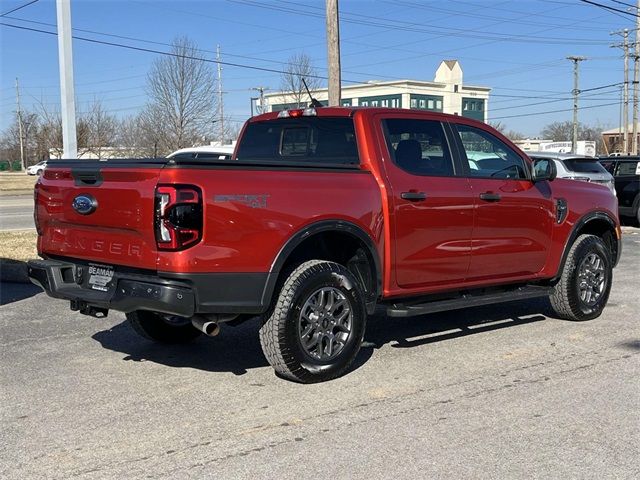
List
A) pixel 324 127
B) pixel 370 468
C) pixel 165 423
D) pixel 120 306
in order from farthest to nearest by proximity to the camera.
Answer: pixel 324 127
pixel 120 306
pixel 165 423
pixel 370 468

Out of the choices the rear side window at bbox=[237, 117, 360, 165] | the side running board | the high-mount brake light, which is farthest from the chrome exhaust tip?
the high-mount brake light

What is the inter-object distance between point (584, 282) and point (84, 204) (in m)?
4.95

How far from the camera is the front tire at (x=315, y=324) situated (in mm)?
4875

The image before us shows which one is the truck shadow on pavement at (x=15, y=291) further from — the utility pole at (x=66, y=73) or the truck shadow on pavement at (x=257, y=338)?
the utility pole at (x=66, y=73)

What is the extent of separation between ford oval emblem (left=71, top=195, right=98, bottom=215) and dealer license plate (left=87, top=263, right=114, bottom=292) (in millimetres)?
373

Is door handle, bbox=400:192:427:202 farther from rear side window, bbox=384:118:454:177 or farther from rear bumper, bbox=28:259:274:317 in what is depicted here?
rear bumper, bbox=28:259:274:317

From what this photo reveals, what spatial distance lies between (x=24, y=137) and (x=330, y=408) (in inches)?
3362

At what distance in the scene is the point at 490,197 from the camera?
6191mm

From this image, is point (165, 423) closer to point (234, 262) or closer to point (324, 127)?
point (234, 262)

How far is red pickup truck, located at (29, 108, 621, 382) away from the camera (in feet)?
14.6

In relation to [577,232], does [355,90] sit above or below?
above

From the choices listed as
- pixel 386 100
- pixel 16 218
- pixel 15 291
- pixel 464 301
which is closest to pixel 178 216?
pixel 464 301

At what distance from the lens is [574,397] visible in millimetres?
4832

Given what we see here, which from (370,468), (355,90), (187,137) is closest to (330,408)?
(370,468)
